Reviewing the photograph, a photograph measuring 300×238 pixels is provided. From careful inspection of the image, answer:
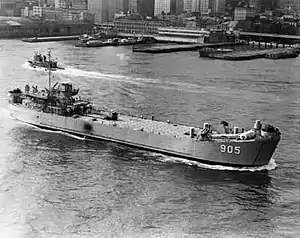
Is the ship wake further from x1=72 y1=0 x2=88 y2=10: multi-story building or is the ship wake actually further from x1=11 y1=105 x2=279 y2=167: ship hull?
x1=72 y1=0 x2=88 y2=10: multi-story building

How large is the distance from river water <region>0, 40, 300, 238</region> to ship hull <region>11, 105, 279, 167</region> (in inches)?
5.5

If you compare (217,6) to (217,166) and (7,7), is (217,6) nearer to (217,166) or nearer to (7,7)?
(7,7)

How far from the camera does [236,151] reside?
6.89 meters

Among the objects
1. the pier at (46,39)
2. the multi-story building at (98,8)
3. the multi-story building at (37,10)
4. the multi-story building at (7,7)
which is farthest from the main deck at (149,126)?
the multi-story building at (37,10)

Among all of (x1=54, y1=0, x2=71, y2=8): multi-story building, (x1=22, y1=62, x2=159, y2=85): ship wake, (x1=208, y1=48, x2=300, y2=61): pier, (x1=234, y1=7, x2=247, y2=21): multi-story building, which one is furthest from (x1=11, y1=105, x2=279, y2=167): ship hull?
(x1=54, y1=0, x2=71, y2=8): multi-story building

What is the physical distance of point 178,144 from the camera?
7.26 meters

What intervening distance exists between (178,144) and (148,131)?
0.54 m

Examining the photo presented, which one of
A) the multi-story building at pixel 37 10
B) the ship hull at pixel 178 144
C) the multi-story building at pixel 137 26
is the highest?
the multi-story building at pixel 37 10

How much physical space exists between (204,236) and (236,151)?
86.0 inches

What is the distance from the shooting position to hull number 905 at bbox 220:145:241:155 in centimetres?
689

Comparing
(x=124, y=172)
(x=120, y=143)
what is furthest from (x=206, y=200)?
(x=120, y=143)

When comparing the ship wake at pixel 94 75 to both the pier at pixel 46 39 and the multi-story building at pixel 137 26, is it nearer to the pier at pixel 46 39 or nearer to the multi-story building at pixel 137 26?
the pier at pixel 46 39

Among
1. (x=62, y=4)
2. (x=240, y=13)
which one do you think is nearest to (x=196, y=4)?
(x=240, y=13)

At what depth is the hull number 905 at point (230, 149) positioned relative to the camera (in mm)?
6887
